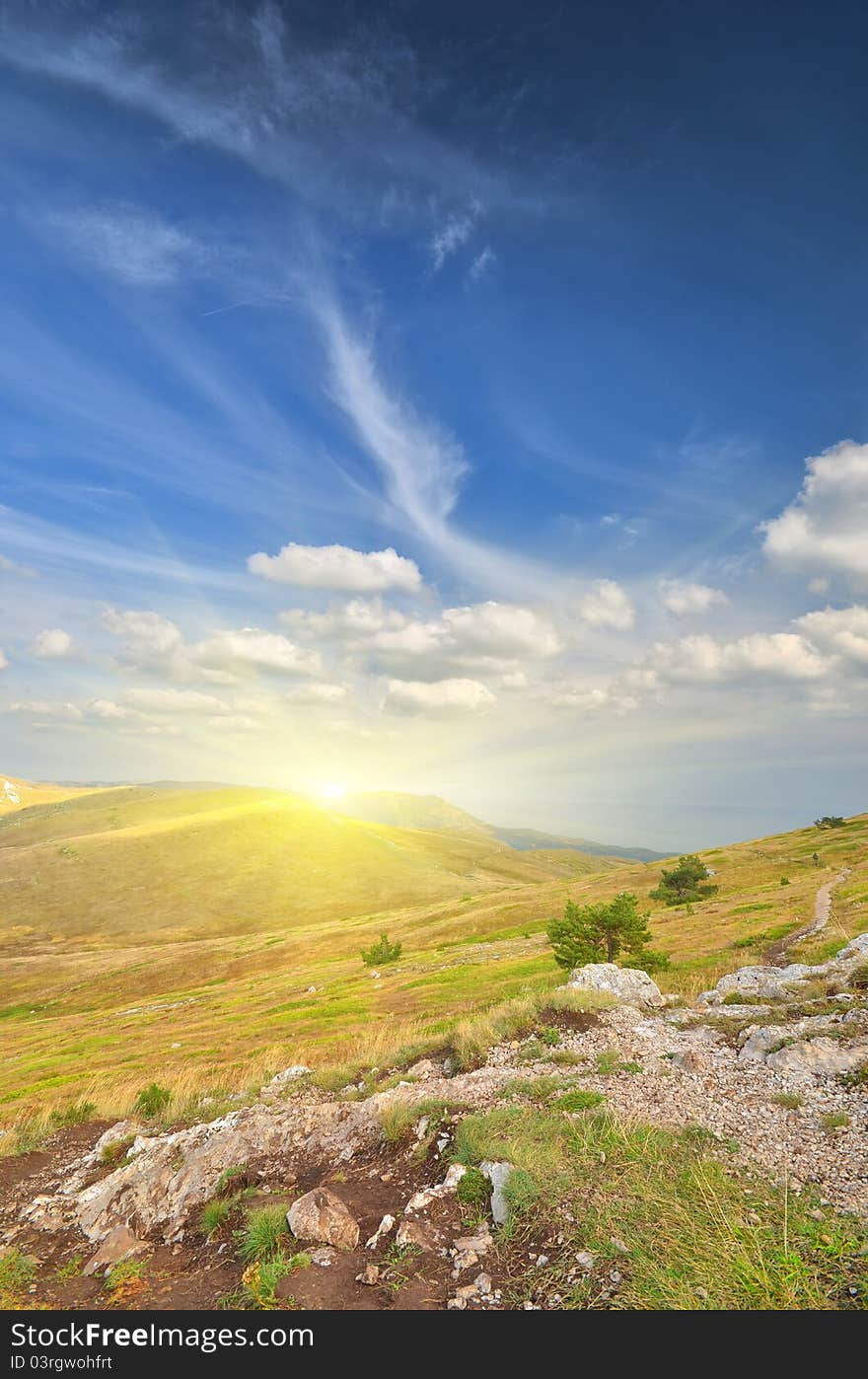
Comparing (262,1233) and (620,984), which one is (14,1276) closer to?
(262,1233)

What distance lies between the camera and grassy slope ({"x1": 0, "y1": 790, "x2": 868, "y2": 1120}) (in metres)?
33.8

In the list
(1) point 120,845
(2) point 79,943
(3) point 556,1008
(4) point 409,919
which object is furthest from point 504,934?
(1) point 120,845

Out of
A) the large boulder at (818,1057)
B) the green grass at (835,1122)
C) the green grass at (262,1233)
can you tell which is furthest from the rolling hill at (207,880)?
the green grass at (835,1122)

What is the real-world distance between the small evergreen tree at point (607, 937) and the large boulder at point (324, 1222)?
23498 mm

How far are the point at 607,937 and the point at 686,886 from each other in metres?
44.6

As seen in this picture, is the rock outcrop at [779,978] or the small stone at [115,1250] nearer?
the small stone at [115,1250]

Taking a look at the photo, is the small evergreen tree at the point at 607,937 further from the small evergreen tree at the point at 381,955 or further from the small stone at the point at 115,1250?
the small evergreen tree at the point at 381,955

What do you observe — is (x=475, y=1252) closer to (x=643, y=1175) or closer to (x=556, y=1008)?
(x=643, y=1175)

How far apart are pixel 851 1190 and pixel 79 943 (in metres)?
142

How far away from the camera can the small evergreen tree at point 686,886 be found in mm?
67662

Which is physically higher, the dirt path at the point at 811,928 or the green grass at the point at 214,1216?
the dirt path at the point at 811,928

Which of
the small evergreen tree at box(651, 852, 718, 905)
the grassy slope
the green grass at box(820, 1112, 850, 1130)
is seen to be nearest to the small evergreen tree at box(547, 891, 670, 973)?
the grassy slope

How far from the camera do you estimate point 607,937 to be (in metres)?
31.4
